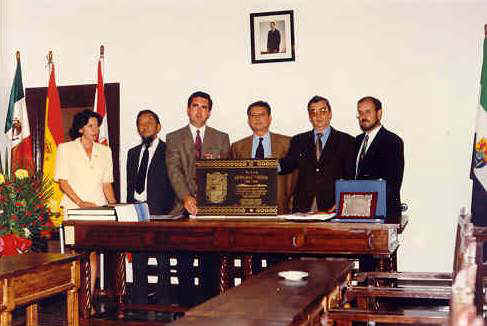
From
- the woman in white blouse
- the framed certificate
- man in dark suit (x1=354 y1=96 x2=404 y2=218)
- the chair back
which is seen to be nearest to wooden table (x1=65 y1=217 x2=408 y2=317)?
the framed certificate

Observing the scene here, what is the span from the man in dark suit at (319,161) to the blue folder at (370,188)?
845 millimetres

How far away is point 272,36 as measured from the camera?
661cm

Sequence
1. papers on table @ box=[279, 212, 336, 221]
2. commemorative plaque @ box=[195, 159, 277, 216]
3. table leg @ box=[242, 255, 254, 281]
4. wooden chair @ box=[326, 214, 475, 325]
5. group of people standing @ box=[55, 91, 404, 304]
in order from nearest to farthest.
Answer: wooden chair @ box=[326, 214, 475, 325] < papers on table @ box=[279, 212, 336, 221] < commemorative plaque @ box=[195, 159, 277, 216] < group of people standing @ box=[55, 91, 404, 304] < table leg @ box=[242, 255, 254, 281]

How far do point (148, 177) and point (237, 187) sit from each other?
5.92ft

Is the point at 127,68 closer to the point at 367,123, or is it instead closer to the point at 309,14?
the point at 309,14

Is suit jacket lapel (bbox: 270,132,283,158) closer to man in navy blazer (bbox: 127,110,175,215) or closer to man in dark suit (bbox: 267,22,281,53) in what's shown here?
man in navy blazer (bbox: 127,110,175,215)

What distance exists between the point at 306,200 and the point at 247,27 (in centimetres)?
228

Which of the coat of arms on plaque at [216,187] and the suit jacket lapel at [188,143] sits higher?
the suit jacket lapel at [188,143]

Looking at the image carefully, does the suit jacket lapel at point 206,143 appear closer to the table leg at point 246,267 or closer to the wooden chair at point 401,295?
the table leg at point 246,267

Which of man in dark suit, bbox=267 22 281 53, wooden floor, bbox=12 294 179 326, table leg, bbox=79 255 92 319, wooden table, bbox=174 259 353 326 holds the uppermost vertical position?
man in dark suit, bbox=267 22 281 53

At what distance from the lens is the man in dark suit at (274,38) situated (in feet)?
21.7

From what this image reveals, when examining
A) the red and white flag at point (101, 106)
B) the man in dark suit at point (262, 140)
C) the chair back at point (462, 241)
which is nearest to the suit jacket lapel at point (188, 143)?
the man in dark suit at point (262, 140)

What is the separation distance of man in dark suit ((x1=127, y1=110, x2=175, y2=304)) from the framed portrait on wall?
131 centimetres

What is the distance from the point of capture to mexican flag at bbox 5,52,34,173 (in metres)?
6.75
